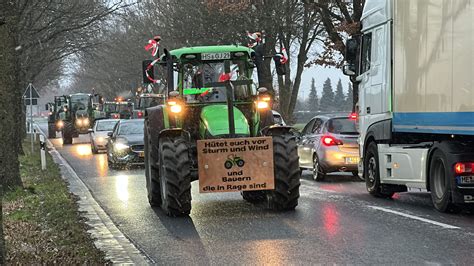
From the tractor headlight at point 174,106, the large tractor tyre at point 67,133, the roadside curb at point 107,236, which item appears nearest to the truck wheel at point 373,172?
the tractor headlight at point 174,106

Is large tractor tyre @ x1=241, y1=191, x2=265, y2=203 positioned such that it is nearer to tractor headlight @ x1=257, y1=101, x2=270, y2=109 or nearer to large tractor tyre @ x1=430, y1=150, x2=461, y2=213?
tractor headlight @ x1=257, y1=101, x2=270, y2=109

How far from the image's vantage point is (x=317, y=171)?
60.3 feet

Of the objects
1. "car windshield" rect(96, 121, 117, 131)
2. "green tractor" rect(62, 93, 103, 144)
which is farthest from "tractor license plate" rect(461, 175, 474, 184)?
"green tractor" rect(62, 93, 103, 144)

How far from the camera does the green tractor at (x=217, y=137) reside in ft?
37.0

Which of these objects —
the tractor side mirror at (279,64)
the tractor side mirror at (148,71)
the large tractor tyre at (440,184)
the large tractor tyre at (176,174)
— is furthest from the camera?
the tractor side mirror at (148,71)

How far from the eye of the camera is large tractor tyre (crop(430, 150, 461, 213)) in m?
10.9

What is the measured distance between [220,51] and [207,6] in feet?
78.9

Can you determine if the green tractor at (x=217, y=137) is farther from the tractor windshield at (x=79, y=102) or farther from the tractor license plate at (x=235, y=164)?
the tractor windshield at (x=79, y=102)

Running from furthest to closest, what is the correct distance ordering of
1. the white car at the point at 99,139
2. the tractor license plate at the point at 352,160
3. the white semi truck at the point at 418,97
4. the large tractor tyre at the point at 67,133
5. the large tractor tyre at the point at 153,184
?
the large tractor tyre at the point at 67,133 < the white car at the point at 99,139 < the tractor license plate at the point at 352,160 < the large tractor tyre at the point at 153,184 < the white semi truck at the point at 418,97

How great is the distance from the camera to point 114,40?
58344mm

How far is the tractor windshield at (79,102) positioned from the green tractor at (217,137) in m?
37.8

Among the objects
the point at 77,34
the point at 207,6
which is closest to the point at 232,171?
the point at 77,34

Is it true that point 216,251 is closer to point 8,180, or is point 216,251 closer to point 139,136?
point 8,180

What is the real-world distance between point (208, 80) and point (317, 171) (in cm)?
632
